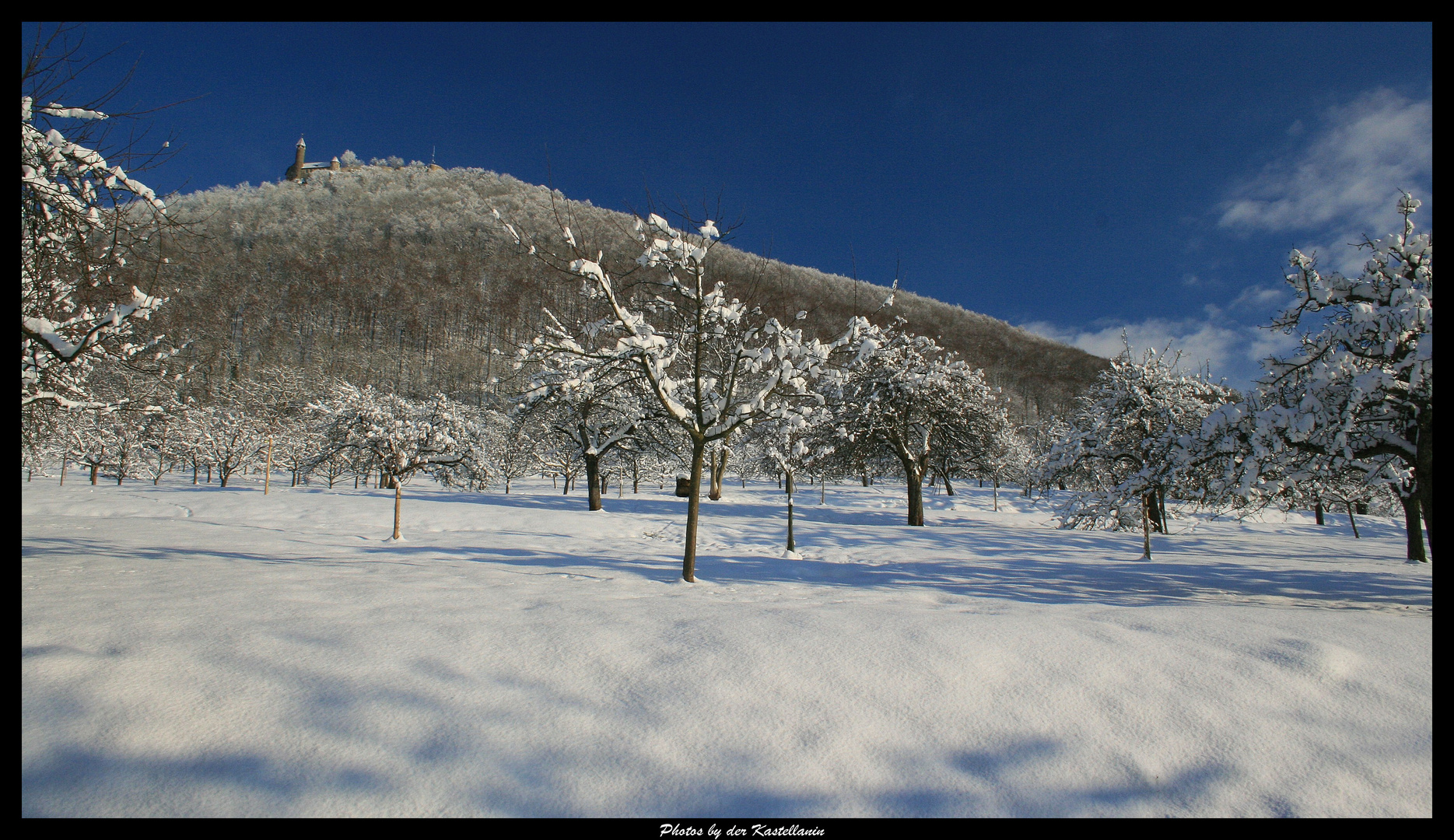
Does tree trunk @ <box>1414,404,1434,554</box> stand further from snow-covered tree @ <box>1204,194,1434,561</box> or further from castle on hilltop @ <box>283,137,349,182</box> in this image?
castle on hilltop @ <box>283,137,349,182</box>

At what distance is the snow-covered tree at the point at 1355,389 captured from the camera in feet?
21.0

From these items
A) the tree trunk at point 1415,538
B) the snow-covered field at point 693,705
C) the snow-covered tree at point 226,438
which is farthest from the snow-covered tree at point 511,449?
the tree trunk at point 1415,538

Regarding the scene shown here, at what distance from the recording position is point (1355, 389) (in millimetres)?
6289

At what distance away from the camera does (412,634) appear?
3.59 m

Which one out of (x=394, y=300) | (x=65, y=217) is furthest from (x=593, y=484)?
(x=394, y=300)

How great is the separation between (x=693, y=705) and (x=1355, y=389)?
8608 mm

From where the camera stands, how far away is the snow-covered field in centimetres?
218

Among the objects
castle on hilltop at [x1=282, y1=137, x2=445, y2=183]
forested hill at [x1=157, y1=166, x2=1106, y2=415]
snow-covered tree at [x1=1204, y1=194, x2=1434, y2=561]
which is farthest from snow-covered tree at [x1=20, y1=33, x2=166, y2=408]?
castle on hilltop at [x1=282, y1=137, x2=445, y2=183]

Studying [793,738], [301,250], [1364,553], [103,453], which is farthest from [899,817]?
[301,250]

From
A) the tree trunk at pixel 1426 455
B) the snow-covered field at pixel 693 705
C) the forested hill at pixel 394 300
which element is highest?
the forested hill at pixel 394 300

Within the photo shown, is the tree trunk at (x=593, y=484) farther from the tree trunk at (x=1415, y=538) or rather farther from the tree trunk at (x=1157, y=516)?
the tree trunk at (x=1415, y=538)

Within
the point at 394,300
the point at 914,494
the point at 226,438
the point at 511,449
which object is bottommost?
the point at 914,494

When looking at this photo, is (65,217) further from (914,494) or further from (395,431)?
(395,431)

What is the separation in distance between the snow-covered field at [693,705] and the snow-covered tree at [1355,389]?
3.58m
